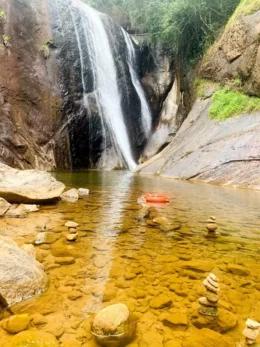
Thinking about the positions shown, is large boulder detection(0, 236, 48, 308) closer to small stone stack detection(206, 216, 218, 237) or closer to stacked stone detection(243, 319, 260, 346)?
stacked stone detection(243, 319, 260, 346)

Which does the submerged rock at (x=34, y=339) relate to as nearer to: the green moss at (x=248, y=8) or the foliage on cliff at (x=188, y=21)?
the green moss at (x=248, y=8)

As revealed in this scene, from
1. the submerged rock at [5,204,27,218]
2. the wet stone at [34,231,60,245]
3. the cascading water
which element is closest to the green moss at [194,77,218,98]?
the cascading water

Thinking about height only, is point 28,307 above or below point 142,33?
below

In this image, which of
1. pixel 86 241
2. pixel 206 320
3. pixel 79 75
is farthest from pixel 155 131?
pixel 206 320

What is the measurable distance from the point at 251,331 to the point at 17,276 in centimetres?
166

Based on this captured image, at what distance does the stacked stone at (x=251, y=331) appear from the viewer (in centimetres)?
149

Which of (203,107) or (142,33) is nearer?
(203,107)

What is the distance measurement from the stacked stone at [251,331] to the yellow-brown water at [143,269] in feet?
1.02

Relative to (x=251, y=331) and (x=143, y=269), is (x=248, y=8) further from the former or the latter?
(x=251, y=331)

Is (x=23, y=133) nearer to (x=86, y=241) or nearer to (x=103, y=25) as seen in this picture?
(x=103, y=25)

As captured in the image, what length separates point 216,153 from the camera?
421 inches

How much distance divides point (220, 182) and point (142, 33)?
17.7 metres

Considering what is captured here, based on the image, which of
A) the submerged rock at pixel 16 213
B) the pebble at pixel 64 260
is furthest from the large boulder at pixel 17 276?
the submerged rock at pixel 16 213

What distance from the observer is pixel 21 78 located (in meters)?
15.9
